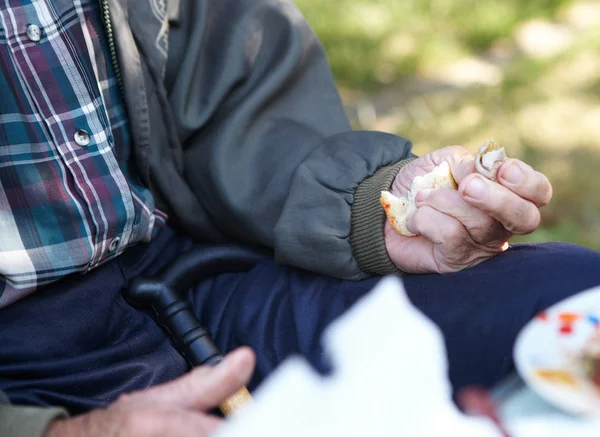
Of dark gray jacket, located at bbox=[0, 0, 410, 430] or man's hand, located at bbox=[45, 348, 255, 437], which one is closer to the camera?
man's hand, located at bbox=[45, 348, 255, 437]

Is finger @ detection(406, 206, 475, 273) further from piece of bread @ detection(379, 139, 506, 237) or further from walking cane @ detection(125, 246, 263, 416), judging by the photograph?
walking cane @ detection(125, 246, 263, 416)

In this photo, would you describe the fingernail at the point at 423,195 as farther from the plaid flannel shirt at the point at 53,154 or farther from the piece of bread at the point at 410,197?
the plaid flannel shirt at the point at 53,154

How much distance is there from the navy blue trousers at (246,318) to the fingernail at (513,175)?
89 mm

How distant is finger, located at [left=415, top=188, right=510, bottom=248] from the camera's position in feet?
2.43

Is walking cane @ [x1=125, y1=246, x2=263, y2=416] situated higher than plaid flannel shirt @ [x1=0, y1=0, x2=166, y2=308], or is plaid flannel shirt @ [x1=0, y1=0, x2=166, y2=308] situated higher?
plaid flannel shirt @ [x1=0, y1=0, x2=166, y2=308]

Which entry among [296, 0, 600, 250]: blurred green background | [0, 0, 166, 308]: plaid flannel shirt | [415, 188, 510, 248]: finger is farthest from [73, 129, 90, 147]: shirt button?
[296, 0, 600, 250]: blurred green background

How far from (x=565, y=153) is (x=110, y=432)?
4.42ft

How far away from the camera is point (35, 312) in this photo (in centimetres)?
78

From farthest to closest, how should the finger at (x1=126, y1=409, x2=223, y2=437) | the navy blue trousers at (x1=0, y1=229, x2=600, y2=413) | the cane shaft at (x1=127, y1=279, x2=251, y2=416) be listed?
the cane shaft at (x1=127, y1=279, x2=251, y2=416)
the navy blue trousers at (x1=0, y1=229, x2=600, y2=413)
the finger at (x1=126, y1=409, x2=223, y2=437)

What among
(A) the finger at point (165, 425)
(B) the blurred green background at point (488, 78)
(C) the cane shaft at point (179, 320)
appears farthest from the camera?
(B) the blurred green background at point (488, 78)

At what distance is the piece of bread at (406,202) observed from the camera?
2.63ft

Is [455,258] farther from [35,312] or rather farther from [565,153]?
[565,153]

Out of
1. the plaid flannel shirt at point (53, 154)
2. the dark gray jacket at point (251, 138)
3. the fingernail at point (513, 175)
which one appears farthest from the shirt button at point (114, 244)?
the fingernail at point (513, 175)

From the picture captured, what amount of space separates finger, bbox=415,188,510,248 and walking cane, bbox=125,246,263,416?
0.92ft
